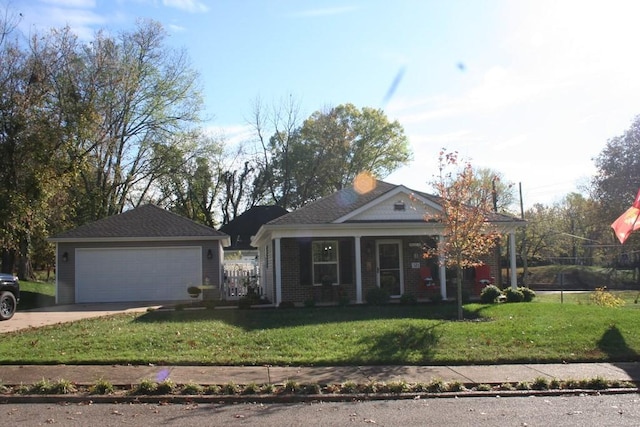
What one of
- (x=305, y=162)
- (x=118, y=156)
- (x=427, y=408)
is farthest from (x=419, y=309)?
(x=305, y=162)

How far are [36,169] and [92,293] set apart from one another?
17.0 ft

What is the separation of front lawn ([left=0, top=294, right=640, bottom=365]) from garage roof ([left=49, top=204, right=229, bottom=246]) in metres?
7.83

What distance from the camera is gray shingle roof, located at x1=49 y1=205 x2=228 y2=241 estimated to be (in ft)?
72.5

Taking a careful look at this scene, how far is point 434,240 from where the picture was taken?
19891mm

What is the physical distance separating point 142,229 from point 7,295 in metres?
7.06

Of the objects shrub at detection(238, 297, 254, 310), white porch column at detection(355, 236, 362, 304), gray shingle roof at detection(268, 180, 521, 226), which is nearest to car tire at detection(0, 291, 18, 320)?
shrub at detection(238, 297, 254, 310)

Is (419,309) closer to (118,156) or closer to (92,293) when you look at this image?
(92,293)

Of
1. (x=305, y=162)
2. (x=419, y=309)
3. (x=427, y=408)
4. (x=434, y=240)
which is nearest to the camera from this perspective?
(x=427, y=408)

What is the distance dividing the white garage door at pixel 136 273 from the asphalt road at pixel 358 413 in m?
15.4

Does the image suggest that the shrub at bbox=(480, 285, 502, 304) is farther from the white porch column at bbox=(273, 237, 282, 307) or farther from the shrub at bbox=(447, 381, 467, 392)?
the shrub at bbox=(447, 381, 467, 392)

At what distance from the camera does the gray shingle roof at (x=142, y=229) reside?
72.5 feet

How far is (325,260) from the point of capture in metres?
19.5

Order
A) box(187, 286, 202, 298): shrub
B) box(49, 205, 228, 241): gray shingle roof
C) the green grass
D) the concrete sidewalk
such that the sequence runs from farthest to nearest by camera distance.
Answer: the green grass < box(49, 205, 228, 241): gray shingle roof < box(187, 286, 202, 298): shrub < the concrete sidewalk

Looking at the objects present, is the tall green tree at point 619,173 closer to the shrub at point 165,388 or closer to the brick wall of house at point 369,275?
the brick wall of house at point 369,275
